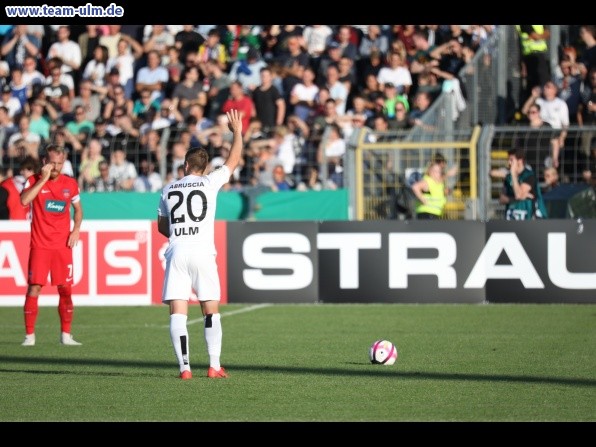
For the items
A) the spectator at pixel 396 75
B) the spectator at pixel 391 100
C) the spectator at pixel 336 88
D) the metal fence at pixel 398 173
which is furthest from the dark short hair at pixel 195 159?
the spectator at pixel 396 75

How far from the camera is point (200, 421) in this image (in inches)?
312

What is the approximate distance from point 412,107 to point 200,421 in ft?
48.2

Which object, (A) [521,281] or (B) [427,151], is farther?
(B) [427,151]

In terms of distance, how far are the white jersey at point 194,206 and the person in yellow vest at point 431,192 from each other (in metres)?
9.17

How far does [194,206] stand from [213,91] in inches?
544

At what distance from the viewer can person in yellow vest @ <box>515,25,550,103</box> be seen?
21797 mm

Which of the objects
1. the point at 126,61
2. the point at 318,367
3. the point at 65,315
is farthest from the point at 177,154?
the point at 318,367

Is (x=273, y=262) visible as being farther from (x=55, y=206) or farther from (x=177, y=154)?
(x=55, y=206)

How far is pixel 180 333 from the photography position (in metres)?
10.2

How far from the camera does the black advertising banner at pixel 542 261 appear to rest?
17656 millimetres

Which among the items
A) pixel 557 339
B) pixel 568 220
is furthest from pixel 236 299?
pixel 557 339

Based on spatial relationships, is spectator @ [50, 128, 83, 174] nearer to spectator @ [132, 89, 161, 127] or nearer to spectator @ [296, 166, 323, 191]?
spectator @ [132, 89, 161, 127]
